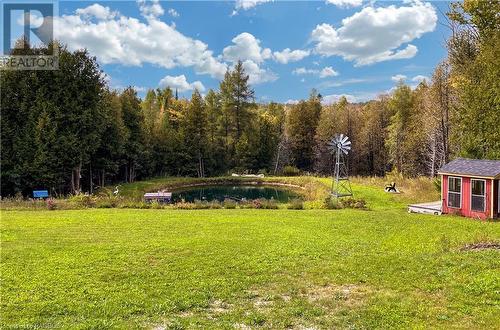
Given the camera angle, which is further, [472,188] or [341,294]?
[472,188]

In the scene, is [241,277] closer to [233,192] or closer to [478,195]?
[478,195]

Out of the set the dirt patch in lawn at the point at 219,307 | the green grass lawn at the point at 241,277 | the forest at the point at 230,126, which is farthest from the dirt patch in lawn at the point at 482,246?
the forest at the point at 230,126

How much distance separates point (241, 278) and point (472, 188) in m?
15.0

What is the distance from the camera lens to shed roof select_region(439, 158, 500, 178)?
17.3 m

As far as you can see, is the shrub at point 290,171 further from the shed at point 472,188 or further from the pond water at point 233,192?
the shed at point 472,188

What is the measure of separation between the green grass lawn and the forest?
48.2ft

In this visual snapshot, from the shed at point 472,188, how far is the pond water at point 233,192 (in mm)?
13920

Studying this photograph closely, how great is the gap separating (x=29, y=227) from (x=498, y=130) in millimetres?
25166

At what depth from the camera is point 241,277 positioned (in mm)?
7996

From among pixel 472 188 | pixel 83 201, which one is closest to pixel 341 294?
pixel 472 188

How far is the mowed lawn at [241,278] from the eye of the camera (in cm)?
606

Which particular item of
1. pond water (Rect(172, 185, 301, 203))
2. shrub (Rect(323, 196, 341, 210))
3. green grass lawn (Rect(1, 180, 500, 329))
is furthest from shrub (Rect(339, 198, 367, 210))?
pond water (Rect(172, 185, 301, 203))

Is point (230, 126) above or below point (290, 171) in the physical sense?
above

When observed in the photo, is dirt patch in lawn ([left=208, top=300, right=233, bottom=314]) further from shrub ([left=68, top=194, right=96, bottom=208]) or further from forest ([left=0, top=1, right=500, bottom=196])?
forest ([left=0, top=1, right=500, bottom=196])
